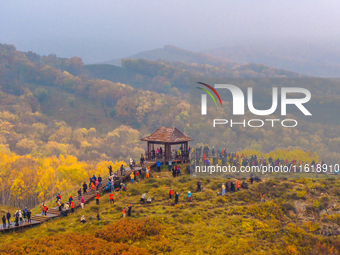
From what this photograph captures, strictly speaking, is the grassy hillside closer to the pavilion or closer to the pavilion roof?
the pavilion

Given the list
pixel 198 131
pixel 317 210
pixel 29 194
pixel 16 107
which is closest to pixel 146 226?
pixel 317 210

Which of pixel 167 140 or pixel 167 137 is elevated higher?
pixel 167 137

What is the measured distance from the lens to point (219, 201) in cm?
3266

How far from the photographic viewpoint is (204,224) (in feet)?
90.9

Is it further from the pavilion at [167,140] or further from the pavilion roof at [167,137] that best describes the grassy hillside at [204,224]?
the pavilion roof at [167,137]

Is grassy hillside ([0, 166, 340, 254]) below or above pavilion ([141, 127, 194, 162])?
below

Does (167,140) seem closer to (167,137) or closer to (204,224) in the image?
(167,137)

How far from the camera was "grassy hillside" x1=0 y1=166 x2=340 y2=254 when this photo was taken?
78.2ft

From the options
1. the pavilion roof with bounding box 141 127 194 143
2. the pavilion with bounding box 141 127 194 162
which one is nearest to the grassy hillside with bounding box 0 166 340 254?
the pavilion with bounding box 141 127 194 162

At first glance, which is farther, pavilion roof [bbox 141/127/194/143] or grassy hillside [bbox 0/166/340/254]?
pavilion roof [bbox 141/127/194/143]

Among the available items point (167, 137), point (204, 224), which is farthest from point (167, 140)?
point (204, 224)

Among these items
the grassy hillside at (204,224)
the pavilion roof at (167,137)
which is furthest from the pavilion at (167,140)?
the grassy hillside at (204,224)

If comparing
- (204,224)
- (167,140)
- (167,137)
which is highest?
(167,137)

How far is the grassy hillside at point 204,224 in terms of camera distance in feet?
78.2
